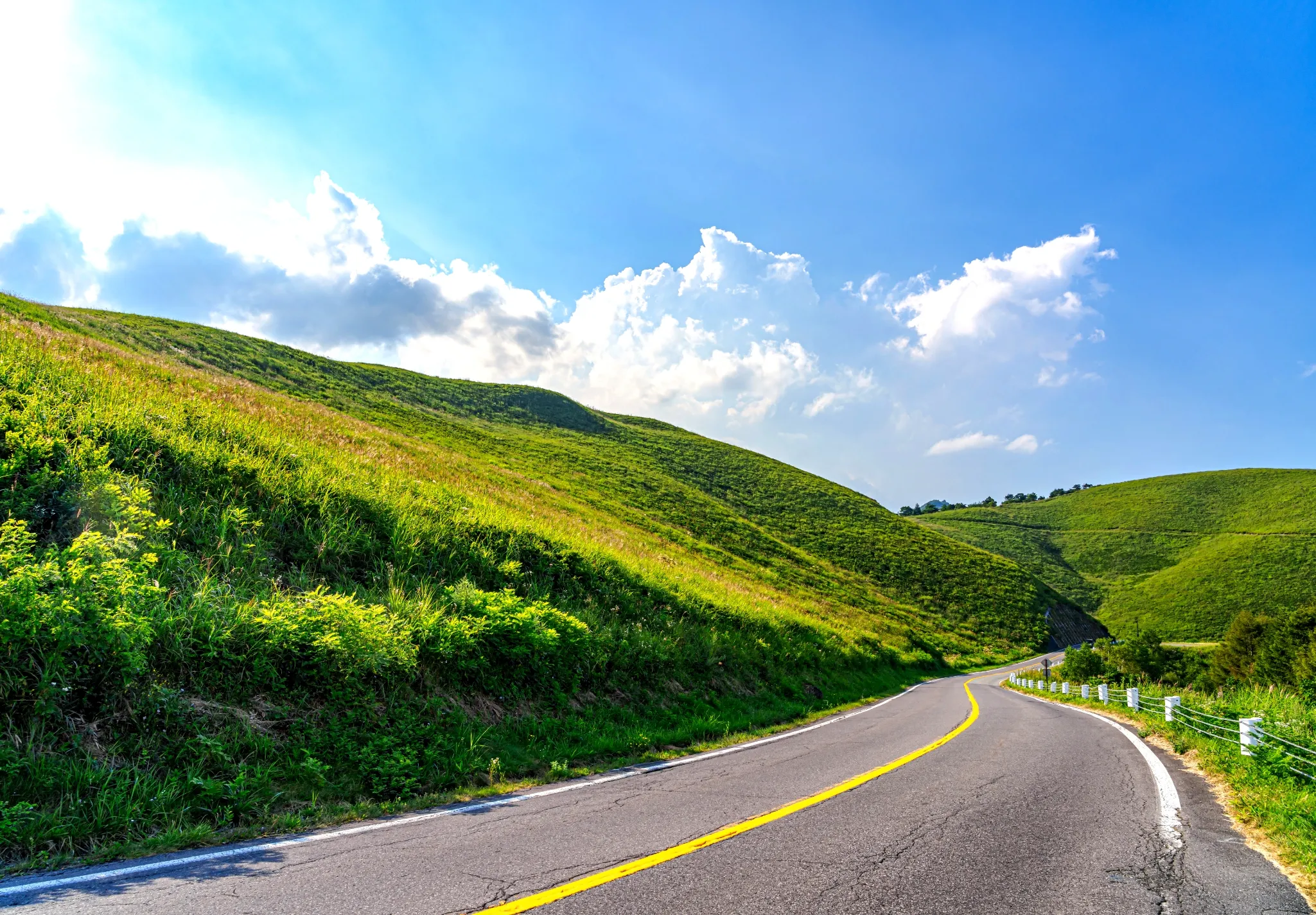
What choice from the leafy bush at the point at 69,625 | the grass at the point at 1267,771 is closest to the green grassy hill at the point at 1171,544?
the grass at the point at 1267,771

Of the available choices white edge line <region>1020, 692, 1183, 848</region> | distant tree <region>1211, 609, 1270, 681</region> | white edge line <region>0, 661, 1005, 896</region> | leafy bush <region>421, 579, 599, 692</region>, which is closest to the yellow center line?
white edge line <region>0, 661, 1005, 896</region>

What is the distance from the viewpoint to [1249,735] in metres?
8.47

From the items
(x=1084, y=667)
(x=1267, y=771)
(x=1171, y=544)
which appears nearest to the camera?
(x=1267, y=771)

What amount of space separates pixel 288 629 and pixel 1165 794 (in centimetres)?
1115

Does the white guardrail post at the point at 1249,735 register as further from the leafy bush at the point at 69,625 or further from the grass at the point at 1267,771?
the leafy bush at the point at 69,625

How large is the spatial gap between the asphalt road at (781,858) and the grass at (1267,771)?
13.8 inches

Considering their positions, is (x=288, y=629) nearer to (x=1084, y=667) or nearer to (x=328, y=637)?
(x=328, y=637)

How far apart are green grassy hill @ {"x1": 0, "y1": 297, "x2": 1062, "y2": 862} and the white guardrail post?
25.9ft

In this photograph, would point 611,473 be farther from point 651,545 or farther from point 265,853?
point 265,853

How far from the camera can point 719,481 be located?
79.8m

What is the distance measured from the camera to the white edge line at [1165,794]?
600 centimetres

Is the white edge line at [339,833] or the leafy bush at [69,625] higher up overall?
the leafy bush at [69,625]

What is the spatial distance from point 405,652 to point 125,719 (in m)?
2.99

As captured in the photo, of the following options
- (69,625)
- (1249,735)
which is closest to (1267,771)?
(1249,735)
